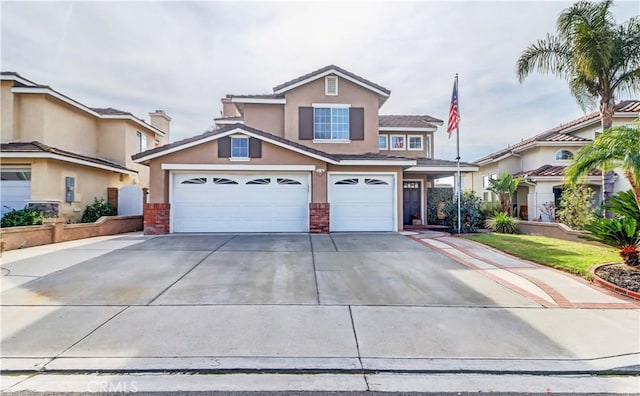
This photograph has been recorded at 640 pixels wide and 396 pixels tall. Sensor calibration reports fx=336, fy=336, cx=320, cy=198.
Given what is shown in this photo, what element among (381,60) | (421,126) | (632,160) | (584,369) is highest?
(381,60)

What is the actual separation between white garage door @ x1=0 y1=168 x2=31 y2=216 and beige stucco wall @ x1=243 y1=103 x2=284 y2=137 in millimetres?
9692

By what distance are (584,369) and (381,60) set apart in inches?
494

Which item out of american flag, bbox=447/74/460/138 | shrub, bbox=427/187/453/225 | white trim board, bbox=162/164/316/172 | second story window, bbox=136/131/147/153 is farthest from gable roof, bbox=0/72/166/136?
shrub, bbox=427/187/453/225

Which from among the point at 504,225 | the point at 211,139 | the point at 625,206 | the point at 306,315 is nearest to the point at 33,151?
the point at 211,139

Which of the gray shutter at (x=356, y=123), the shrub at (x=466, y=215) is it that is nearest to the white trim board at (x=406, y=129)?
the gray shutter at (x=356, y=123)

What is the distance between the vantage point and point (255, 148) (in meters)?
13.6

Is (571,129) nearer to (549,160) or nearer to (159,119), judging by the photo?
(549,160)

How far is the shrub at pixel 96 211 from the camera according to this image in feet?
53.4

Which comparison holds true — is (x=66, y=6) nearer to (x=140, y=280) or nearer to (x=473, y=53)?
(x=140, y=280)

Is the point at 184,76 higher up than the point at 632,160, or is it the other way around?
the point at 184,76

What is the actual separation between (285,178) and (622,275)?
1074cm

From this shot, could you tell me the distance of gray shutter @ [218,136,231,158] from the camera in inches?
533

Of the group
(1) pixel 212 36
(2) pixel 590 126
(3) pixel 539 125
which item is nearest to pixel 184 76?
(1) pixel 212 36

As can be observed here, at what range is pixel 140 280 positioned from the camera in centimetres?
699
